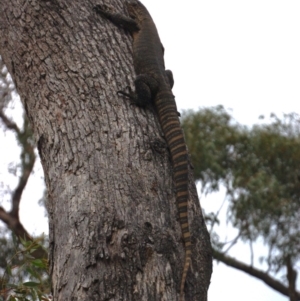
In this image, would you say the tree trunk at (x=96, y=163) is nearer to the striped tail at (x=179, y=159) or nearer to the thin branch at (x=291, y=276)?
the striped tail at (x=179, y=159)

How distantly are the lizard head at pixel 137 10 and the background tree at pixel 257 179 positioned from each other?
21.8ft

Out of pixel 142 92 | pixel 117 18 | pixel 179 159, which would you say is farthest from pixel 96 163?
pixel 117 18

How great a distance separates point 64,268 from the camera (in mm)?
2533

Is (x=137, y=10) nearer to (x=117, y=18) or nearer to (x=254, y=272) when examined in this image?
(x=117, y=18)

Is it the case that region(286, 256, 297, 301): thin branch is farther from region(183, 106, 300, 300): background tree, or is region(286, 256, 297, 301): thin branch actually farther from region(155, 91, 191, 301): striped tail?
region(155, 91, 191, 301): striped tail

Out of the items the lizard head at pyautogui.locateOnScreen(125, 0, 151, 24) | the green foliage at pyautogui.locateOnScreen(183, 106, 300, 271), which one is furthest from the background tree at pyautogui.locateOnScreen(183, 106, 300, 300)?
the lizard head at pyautogui.locateOnScreen(125, 0, 151, 24)

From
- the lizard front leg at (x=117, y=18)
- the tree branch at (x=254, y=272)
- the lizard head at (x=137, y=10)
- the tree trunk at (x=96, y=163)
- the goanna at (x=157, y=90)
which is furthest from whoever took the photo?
the tree branch at (x=254, y=272)

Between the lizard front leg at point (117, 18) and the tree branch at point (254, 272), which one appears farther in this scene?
the tree branch at point (254, 272)

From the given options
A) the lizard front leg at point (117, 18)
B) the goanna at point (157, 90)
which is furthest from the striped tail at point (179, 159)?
the lizard front leg at point (117, 18)

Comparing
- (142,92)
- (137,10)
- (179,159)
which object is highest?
(137,10)

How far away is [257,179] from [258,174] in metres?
0.25

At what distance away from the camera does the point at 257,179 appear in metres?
11.1

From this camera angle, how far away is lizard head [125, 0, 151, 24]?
4368 millimetres

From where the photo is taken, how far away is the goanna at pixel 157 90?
8.89 ft
